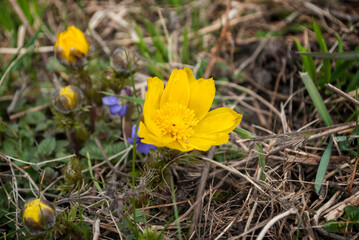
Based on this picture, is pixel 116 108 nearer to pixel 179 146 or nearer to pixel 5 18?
pixel 179 146

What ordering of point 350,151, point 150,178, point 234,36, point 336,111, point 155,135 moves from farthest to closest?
point 234,36 → point 336,111 → point 350,151 → point 150,178 → point 155,135

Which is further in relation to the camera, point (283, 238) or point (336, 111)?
point (336, 111)

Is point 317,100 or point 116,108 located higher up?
point 116,108

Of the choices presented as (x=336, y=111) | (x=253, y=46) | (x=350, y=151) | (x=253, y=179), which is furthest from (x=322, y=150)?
(x=253, y=46)

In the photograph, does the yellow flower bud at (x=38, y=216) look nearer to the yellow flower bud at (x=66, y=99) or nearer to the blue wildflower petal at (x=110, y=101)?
the yellow flower bud at (x=66, y=99)

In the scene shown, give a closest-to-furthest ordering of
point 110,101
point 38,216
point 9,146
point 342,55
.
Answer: point 38,216
point 342,55
point 110,101
point 9,146

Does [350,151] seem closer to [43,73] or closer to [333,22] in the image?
[333,22]

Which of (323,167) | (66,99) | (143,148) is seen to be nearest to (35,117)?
(66,99)

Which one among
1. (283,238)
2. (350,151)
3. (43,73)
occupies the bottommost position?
(283,238)
